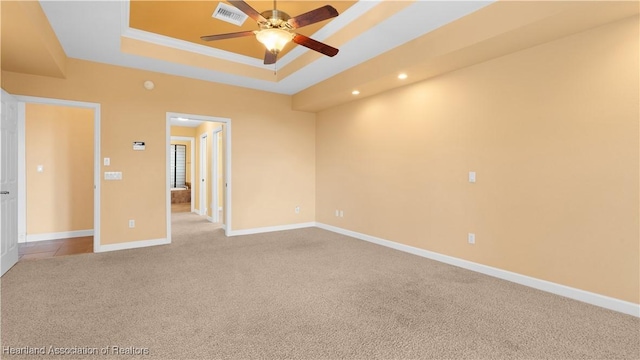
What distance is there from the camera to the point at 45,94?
12.8 feet

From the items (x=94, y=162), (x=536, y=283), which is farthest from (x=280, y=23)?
(x=94, y=162)

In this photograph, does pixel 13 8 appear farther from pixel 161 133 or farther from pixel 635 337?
pixel 635 337

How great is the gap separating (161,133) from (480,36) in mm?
4544

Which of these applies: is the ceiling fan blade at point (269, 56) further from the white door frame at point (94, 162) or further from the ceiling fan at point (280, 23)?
the white door frame at point (94, 162)

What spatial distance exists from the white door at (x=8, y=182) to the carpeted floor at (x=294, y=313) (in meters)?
0.23

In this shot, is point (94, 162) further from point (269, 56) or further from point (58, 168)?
point (269, 56)

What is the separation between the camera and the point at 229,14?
3.28 meters

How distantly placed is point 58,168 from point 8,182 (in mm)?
1863

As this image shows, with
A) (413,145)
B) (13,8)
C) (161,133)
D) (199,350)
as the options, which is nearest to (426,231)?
(413,145)

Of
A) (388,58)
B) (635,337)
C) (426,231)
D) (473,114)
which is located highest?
(388,58)

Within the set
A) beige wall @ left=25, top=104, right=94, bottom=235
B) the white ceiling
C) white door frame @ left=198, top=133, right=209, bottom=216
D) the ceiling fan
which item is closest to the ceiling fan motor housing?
the ceiling fan

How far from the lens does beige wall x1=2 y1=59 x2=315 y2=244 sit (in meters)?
4.24

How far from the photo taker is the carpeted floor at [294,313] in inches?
76.7

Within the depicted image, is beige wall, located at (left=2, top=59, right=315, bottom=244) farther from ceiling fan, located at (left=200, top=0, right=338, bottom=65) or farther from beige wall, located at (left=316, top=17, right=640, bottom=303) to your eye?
ceiling fan, located at (left=200, top=0, right=338, bottom=65)
